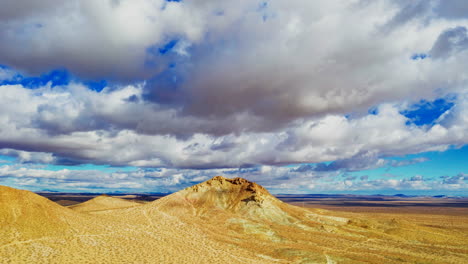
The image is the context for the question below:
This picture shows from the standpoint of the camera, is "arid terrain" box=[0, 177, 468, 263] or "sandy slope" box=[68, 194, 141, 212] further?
"sandy slope" box=[68, 194, 141, 212]

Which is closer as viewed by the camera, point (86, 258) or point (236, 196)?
point (86, 258)

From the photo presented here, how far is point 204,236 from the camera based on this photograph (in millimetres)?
51281

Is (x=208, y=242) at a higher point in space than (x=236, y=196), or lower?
lower

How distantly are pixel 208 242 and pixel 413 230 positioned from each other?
1940 inches

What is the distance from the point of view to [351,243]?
5309 centimetres

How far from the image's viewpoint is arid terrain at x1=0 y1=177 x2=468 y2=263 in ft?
121

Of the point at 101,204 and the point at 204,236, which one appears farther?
the point at 101,204

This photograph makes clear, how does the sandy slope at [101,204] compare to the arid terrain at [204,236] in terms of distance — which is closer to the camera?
the arid terrain at [204,236]

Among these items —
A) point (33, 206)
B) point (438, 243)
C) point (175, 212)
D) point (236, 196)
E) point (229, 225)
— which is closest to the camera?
point (33, 206)

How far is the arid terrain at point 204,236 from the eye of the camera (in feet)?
121

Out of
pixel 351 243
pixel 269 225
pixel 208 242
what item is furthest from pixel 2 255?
Result: pixel 351 243

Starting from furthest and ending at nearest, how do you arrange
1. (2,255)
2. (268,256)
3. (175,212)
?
(175,212), (268,256), (2,255)

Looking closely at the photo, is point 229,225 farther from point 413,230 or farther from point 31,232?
point 413,230

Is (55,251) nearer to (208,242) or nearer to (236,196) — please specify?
(208,242)
